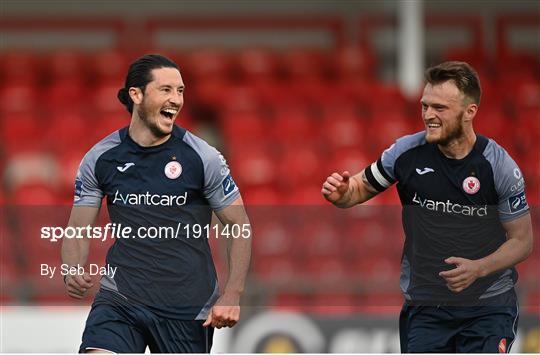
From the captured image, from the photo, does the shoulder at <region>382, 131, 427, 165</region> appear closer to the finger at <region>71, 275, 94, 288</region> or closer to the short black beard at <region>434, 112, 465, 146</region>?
the short black beard at <region>434, 112, 465, 146</region>

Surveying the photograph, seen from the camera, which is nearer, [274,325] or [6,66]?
[274,325]

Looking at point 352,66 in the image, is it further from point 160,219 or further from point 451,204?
point 160,219

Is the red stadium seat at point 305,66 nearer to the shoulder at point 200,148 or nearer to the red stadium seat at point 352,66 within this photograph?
the red stadium seat at point 352,66

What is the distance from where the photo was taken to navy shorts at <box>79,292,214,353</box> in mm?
4613

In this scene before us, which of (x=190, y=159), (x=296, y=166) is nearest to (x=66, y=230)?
(x=190, y=159)

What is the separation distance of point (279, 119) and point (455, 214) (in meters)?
4.81

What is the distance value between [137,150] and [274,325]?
1869 mm

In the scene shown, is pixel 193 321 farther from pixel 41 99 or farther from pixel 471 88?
pixel 41 99

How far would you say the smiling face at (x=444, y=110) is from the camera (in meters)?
4.70

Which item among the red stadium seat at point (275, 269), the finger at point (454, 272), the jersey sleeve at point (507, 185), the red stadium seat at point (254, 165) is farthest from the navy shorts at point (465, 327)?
the red stadium seat at point (254, 165)

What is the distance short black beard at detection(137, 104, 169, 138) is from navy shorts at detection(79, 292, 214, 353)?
0.64 meters

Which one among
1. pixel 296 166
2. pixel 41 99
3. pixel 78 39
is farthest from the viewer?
pixel 78 39

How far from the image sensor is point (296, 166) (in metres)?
8.73

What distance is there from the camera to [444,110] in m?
4.70
